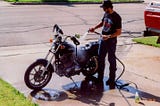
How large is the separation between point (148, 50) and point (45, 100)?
560 cm

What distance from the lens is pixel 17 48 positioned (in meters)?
12.4

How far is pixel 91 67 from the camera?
927 centimetres

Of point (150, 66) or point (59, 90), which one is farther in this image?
point (150, 66)

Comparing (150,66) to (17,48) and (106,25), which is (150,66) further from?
(17,48)

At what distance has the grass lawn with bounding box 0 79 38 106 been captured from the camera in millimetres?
7262

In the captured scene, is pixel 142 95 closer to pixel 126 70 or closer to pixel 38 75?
pixel 126 70

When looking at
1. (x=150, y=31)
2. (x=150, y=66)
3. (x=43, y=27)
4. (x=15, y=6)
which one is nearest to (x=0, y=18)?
(x=43, y=27)

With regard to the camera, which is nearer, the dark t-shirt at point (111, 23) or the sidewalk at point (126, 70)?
the sidewalk at point (126, 70)

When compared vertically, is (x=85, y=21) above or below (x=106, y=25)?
below

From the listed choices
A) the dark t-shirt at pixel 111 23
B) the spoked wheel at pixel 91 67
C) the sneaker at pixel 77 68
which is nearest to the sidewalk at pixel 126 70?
the sneaker at pixel 77 68

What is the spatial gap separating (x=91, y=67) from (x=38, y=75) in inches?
59.8

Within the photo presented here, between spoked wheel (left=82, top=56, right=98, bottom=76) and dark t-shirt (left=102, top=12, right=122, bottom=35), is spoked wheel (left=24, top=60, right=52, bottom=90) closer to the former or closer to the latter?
spoked wheel (left=82, top=56, right=98, bottom=76)

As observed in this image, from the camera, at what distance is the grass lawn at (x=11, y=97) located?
23.8 ft

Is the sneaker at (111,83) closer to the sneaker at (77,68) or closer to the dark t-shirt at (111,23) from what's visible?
the sneaker at (77,68)
